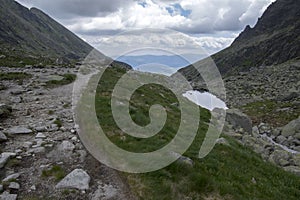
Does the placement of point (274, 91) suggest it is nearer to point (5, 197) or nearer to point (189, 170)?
point (189, 170)

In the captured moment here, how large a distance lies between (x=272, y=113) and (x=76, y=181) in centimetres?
4135

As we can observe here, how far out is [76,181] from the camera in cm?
962

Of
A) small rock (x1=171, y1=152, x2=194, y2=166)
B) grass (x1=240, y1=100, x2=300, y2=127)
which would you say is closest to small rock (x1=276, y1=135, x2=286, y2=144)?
grass (x1=240, y1=100, x2=300, y2=127)

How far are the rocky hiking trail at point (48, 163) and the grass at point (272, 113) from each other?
31.5m

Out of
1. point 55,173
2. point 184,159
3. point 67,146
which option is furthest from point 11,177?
point 184,159

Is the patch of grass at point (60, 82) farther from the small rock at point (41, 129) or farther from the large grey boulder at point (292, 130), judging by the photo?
the large grey boulder at point (292, 130)

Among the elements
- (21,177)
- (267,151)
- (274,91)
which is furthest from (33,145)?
(274,91)

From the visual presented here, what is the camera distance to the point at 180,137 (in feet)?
50.7

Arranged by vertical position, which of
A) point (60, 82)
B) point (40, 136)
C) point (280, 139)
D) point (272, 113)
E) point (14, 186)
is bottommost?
point (280, 139)

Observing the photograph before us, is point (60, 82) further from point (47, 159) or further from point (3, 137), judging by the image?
point (47, 159)

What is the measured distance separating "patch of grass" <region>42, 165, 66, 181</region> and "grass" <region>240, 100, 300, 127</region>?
33.4m

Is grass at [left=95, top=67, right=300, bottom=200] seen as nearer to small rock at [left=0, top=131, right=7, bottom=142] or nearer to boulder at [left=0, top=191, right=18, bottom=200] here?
boulder at [left=0, top=191, right=18, bottom=200]

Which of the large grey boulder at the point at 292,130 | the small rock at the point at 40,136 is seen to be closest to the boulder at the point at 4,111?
the small rock at the point at 40,136

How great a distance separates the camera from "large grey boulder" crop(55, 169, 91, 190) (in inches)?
371
